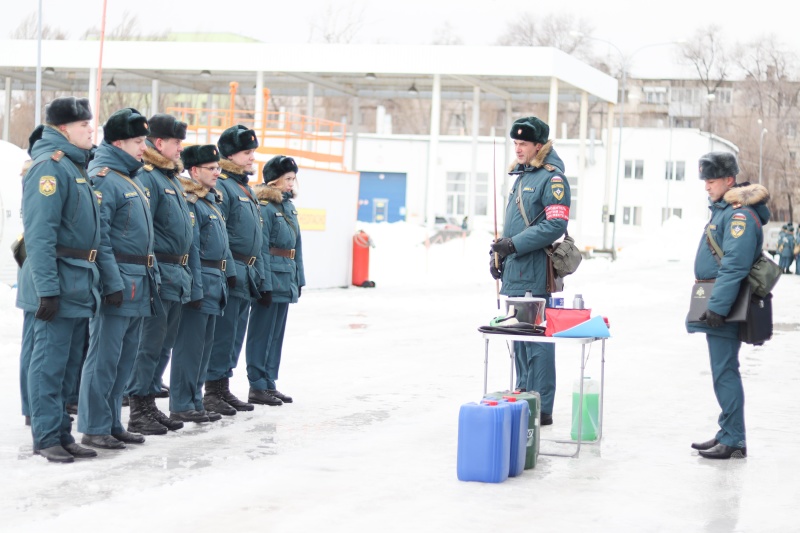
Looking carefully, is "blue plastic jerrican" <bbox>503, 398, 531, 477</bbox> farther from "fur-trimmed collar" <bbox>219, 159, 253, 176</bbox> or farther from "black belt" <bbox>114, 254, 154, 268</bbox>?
"fur-trimmed collar" <bbox>219, 159, 253, 176</bbox>

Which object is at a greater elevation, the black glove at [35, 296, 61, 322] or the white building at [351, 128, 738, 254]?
the white building at [351, 128, 738, 254]

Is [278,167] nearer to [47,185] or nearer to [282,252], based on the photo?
[282,252]

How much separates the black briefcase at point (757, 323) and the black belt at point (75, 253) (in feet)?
14.0

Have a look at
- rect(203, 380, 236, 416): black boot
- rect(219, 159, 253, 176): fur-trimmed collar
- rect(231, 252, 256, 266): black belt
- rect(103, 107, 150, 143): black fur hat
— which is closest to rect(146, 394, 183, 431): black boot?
rect(203, 380, 236, 416): black boot

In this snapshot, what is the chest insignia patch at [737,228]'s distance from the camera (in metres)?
7.86

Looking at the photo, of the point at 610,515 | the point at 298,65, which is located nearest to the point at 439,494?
the point at 610,515

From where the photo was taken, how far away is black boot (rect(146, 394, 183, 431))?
852 centimetres

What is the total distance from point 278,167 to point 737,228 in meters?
4.06

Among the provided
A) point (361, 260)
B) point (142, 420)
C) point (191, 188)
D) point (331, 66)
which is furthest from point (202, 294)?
point (331, 66)

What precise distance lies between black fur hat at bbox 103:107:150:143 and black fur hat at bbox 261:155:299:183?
7.64 feet

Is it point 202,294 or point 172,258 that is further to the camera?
point 202,294

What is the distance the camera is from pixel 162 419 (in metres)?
8.57

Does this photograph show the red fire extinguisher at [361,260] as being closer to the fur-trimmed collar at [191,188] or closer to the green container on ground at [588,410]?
the fur-trimmed collar at [191,188]

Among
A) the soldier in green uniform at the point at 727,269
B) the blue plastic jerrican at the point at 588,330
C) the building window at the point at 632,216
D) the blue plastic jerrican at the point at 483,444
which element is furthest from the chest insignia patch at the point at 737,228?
the building window at the point at 632,216
